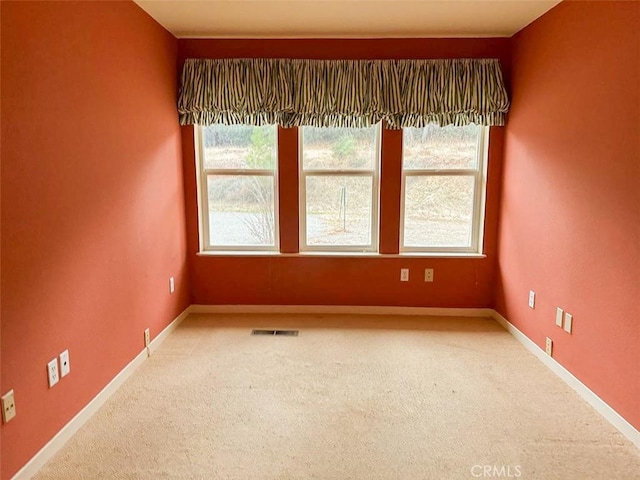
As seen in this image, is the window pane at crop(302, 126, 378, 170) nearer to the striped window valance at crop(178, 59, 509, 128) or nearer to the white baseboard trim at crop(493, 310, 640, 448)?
the striped window valance at crop(178, 59, 509, 128)

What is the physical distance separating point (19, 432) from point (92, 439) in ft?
1.21

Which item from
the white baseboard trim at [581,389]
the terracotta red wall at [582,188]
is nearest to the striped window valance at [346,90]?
the terracotta red wall at [582,188]

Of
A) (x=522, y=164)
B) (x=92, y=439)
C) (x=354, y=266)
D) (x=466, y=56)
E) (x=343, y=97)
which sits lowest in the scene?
(x=92, y=439)

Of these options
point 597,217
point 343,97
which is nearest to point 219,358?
point 343,97

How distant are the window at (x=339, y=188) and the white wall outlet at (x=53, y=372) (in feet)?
6.93

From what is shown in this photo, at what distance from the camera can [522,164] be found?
298 centimetres

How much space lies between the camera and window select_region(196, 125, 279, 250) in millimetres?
3459

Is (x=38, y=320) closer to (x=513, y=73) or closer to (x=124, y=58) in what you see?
(x=124, y=58)

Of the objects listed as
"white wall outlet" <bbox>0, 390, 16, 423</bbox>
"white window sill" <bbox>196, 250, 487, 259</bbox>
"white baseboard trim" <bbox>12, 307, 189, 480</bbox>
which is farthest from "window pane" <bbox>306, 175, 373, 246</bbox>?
"white wall outlet" <bbox>0, 390, 16, 423</bbox>

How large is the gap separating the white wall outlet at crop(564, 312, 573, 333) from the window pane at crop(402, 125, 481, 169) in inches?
58.6

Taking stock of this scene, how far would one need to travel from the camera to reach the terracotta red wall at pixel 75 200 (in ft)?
5.23

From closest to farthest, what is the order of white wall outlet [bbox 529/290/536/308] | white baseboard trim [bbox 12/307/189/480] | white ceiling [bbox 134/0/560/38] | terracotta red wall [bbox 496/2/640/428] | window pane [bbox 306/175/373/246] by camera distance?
1. white baseboard trim [bbox 12/307/189/480]
2. terracotta red wall [bbox 496/2/640/428]
3. white ceiling [bbox 134/0/560/38]
4. white wall outlet [bbox 529/290/536/308]
5. window pane [bbox 306/175/373/246]

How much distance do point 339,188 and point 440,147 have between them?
3.08 feet

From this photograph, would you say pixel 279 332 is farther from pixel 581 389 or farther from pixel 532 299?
pixel 581 389
